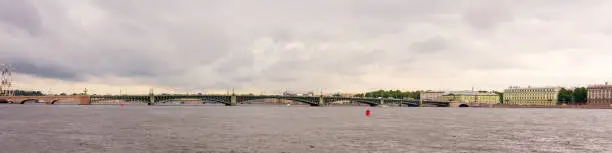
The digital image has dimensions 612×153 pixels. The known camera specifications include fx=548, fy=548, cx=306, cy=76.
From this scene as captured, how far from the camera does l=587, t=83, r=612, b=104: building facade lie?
171 m

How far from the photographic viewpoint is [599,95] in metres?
173

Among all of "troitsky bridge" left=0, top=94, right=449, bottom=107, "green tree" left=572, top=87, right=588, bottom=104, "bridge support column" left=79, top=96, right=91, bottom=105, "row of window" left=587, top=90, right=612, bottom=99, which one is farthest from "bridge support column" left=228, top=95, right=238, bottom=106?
"row of window" left=587, top=90, right=612, bottom=99

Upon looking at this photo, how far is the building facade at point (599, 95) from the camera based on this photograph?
171 metres

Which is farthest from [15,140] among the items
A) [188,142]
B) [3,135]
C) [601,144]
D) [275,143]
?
[601,144]

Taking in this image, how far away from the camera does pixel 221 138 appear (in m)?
30.6

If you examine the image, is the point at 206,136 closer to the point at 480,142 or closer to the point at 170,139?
the point at 170,139

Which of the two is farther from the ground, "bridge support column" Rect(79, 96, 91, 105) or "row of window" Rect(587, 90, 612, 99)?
"row of window" Rect(587, 90, 612, 99)

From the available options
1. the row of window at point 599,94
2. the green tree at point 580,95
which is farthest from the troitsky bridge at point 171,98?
the row of window at point 599,94

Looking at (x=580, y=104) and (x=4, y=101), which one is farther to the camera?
(x=580, y=104)

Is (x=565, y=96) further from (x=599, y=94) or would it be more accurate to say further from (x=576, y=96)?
(x=599, y=94)

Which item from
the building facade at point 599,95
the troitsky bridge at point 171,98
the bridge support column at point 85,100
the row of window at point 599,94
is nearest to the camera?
the troitsky bridge at point 171,98

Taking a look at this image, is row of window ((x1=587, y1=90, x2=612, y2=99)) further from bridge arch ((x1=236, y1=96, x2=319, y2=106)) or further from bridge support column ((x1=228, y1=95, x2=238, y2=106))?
bridge support column ((x1=228, y1=95, x2=238, y2=106))

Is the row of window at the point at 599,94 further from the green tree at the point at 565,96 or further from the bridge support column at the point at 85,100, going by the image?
the bridge support column at the point at 85,100

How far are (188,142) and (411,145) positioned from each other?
37.2 feet
